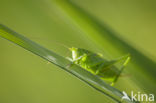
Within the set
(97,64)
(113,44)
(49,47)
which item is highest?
(49,47)

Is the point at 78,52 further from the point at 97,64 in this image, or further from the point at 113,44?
the point at 113,44

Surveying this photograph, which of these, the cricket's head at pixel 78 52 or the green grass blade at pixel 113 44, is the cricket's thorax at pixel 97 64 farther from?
the green grass blade at pixel 113 44

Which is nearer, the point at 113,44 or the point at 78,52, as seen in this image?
the point at 113,44

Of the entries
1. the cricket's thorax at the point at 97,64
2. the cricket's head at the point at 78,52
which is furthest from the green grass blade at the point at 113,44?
the cricket's head at the point at 78,52

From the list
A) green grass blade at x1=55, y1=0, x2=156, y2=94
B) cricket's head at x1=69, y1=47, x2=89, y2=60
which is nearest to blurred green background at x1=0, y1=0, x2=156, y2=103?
cricket's head at x1=69, y1=47, x2=89, y2=60

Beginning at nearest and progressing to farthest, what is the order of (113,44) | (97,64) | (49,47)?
(113,44) → (97,64) → (49,47)

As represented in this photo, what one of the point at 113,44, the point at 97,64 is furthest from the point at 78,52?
the point at 113,44

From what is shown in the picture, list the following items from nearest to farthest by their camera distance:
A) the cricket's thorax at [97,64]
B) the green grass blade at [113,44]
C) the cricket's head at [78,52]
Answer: the green grass blade at [113,44]
the cricket's thorax at [97,64]
the cricket's head at [78,52]
